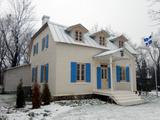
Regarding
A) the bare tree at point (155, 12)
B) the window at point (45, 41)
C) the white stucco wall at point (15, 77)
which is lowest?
the white stucco wall at point (15, 77)

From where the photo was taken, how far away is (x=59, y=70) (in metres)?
11.5

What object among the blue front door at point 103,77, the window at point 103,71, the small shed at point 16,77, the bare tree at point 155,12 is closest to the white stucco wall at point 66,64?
the blue front door at point 103,77

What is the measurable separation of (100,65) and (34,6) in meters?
16.8

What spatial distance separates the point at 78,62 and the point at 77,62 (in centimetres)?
9

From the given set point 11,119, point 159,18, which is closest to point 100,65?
point 159,18

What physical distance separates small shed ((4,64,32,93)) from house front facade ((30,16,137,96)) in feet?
9.51

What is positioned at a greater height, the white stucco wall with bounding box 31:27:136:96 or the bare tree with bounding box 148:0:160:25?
the bare tree with bounding box 148:0:160:25

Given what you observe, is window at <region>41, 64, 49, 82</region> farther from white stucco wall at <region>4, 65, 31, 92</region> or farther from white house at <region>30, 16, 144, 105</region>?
white stucco wall at <region>4, 65, 31, 92</region>

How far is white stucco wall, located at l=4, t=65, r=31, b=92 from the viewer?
1820cm

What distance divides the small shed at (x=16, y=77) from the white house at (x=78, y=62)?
9.86 ft

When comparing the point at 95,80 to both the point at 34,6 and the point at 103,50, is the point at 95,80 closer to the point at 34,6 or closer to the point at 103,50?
the point at 103,50

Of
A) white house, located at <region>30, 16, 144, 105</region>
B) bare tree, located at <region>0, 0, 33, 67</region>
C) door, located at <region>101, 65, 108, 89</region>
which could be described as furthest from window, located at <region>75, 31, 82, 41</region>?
bare tree, located at <region>0, 0, 33, 67</region>

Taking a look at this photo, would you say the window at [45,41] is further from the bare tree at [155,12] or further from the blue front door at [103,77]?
the bare tree at [155,12]

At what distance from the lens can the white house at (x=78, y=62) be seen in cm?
1171
